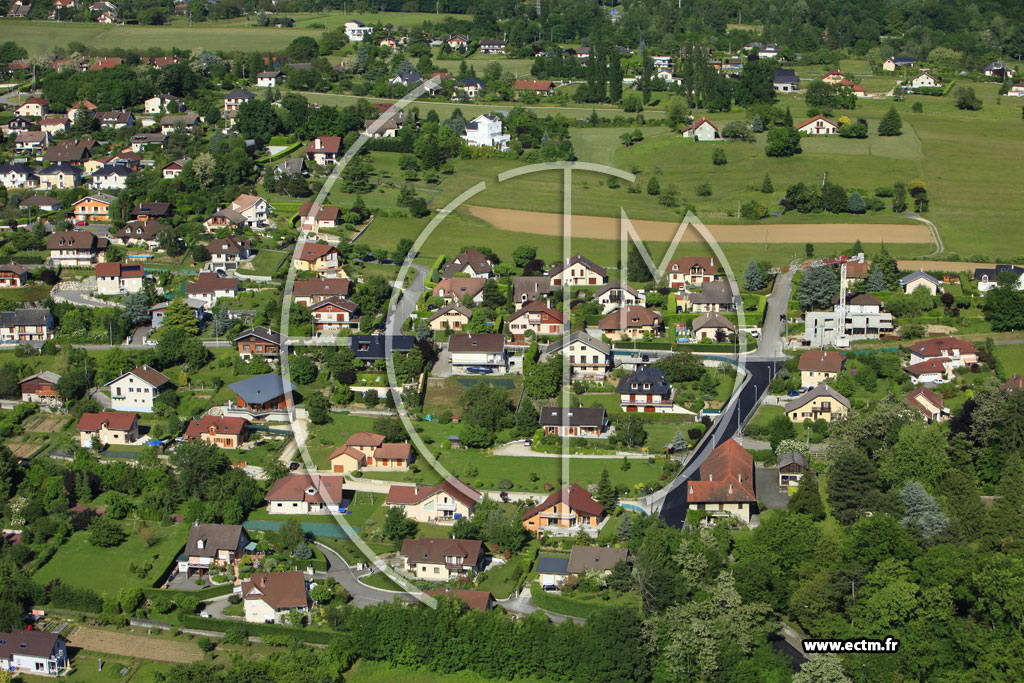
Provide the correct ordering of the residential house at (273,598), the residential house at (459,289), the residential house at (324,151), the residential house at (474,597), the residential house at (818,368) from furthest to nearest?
the residential house at (324,151) < the residential house at (459,289) < the residential house at (818,368) < the residential house at (273,598) < the residential house at (474,597)

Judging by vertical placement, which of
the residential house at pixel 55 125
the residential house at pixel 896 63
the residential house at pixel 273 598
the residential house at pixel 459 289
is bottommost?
the residential house at pixel 273 598

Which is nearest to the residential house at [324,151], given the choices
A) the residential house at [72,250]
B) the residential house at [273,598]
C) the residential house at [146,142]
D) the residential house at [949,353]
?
the residential house at [146,142]

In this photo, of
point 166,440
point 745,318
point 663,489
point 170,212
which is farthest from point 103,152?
point 663,489

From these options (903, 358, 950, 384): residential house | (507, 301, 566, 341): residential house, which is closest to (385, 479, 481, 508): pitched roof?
(507, 301, 566, 341): residential house

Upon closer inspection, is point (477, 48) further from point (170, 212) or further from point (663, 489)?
point (663, 489)

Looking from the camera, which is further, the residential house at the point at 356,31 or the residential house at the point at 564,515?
the residential house at the point at 356,31

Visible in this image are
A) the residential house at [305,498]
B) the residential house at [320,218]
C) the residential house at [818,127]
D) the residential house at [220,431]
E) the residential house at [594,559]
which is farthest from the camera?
the residential house at [818,127]

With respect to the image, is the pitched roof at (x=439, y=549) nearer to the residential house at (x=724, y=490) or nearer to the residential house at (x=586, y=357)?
the residential house at (x=724, y=490)
